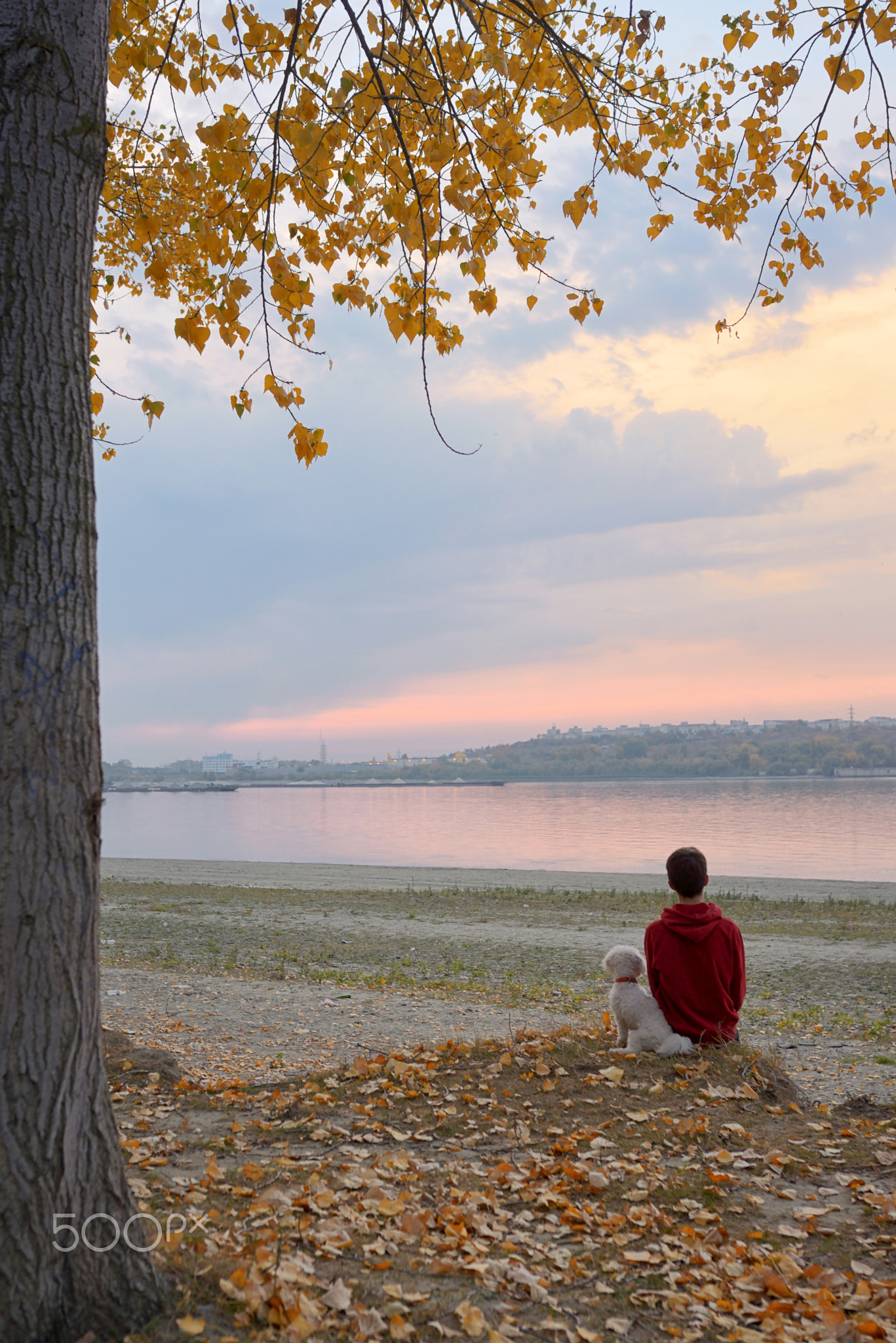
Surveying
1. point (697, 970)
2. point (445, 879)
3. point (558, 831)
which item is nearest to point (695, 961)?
point (697, 970)

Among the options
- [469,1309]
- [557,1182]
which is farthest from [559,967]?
[469,1309]

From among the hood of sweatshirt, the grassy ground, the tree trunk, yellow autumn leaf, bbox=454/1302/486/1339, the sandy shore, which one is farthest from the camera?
the sandy shore

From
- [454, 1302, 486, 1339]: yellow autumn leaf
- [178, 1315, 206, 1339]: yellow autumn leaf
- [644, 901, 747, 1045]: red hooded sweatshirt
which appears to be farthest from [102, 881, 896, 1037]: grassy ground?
[178, 1315, 206, 1339]: yellow autumn leaf

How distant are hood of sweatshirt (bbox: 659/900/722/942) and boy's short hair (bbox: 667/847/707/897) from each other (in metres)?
0.10

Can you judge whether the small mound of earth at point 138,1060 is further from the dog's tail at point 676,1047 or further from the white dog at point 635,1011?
the dog's tail at point 676,1047

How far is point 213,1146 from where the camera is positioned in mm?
4039

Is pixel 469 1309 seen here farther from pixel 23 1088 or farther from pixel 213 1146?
pixel 213 1146

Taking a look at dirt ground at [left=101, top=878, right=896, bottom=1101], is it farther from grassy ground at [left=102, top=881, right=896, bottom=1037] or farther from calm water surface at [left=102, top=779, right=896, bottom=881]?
calm water surface at [left=102, top=779, right=896, bottom=881]

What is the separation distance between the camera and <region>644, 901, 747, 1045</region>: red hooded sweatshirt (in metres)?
5.07

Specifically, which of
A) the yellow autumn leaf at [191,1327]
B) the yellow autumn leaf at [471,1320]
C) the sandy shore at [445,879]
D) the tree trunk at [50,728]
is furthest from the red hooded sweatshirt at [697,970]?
the sandy shore at [445,879]

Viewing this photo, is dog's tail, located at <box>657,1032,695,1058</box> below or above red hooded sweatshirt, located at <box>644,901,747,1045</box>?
below

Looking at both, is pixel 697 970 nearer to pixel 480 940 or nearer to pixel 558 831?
pixel 480 940

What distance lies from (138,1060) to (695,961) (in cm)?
344

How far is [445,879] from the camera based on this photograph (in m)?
27.8
